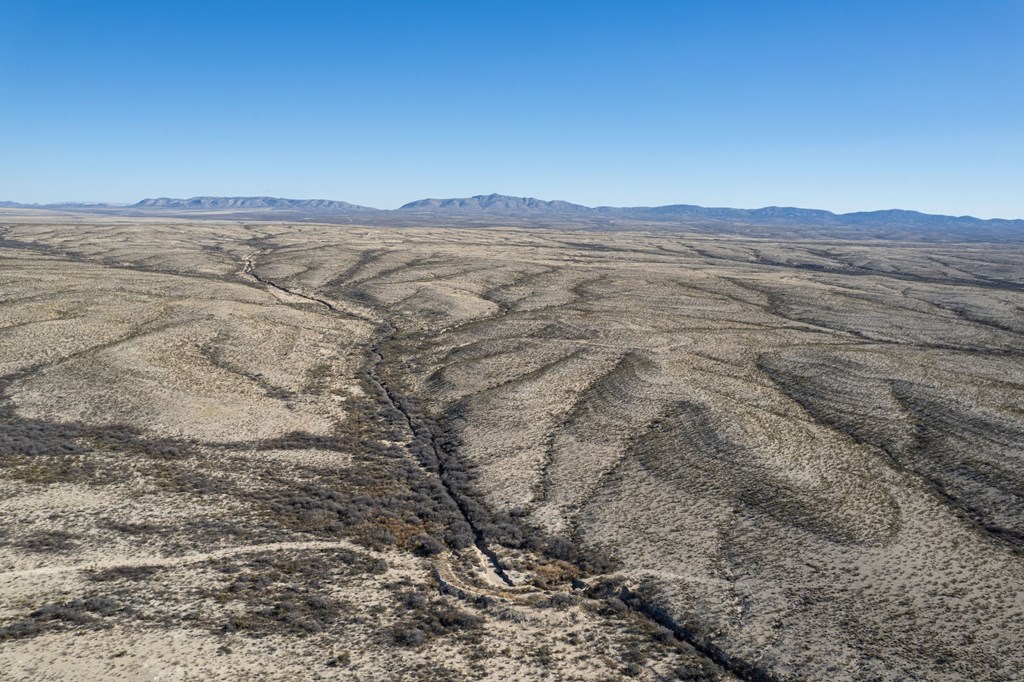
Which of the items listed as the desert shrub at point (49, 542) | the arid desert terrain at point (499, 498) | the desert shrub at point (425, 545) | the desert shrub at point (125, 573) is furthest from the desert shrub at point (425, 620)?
the desert shrub at point (49, 542)

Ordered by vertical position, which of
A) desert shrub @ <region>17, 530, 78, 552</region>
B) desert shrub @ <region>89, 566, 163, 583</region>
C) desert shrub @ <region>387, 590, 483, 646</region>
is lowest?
desert shrub @ <region>387, 590, 483, 646</region>

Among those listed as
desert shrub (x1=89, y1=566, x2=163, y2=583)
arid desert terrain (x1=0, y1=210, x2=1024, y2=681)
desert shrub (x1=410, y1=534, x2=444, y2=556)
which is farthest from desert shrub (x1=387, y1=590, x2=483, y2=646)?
desert shrub (x1=89, y1=566, x2=163, y2=583)

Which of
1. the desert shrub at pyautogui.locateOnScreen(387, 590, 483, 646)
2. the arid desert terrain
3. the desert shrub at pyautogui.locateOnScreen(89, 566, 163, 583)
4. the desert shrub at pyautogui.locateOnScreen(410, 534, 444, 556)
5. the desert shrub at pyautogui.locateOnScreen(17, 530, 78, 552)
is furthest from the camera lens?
the desert shrub at pyautogui.locateOnScreen(410, 534, 444, 556)

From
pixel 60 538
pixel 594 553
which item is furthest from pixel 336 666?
pixel 60 538

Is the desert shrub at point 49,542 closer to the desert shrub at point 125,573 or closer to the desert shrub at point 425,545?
the desert shrub at point 125,573

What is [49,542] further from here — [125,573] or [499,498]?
[499,498]

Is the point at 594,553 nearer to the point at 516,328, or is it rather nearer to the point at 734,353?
the point at 734,353

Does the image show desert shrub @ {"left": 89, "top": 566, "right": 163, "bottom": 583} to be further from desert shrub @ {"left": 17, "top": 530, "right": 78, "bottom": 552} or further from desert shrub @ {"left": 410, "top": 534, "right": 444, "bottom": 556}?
desert shrub @ {"left": 410, "top": 534, "right": 444, "bottom": 556}

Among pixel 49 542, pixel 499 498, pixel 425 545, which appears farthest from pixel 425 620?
pixel 49 542

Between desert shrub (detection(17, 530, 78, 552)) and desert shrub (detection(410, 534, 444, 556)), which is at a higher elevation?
desert shrub (detection(17, 530, 78, 552))
